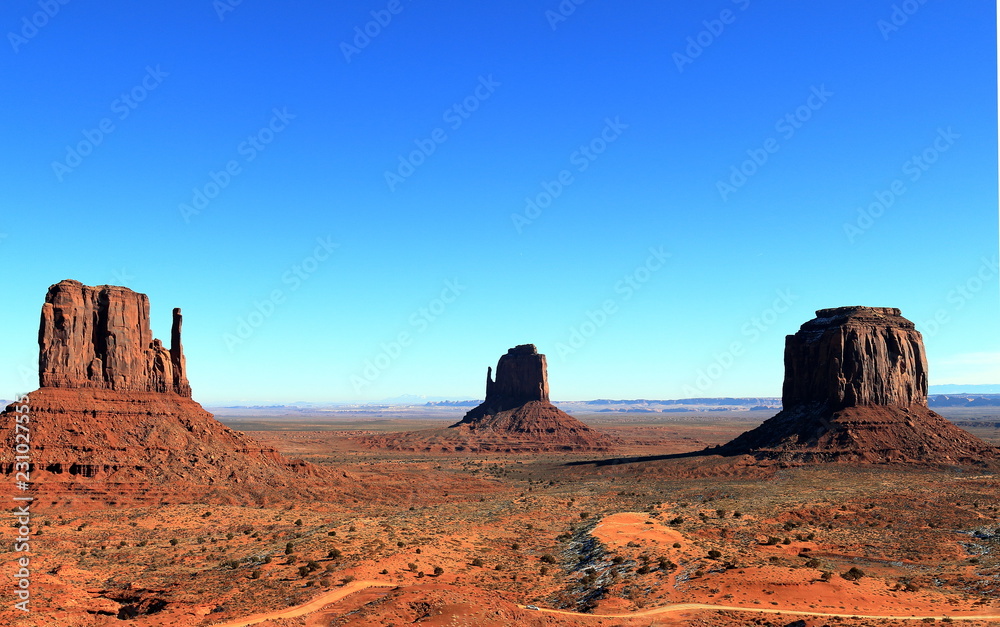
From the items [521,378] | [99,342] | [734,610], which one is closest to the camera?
[734,610]

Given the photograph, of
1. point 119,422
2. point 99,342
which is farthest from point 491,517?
point 99,342

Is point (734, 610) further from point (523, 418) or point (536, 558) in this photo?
point (523, 418)

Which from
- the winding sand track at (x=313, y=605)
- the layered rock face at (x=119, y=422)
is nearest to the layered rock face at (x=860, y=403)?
the layered rock face at (x=119, y=422)

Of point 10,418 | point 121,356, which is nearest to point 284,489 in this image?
point 121,356

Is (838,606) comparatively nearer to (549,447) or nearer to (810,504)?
(810,504)

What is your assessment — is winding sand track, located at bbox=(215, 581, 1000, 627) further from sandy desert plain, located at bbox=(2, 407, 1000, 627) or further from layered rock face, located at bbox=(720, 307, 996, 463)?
layered rock face, located at bbox=(720, 307, 996, 463)

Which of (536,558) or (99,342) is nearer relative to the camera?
(536,558)
